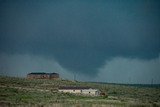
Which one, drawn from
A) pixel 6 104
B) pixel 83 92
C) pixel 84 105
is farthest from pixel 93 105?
pixel 83 92

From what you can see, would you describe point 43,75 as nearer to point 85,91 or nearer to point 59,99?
point 85,91

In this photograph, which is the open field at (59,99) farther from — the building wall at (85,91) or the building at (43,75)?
the building at (43,75)

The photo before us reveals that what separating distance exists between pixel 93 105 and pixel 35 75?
95.0 meters

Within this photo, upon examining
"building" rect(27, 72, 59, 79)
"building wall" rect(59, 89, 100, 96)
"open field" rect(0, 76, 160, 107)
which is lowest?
"open field" rect(0, 76, 160, 107)

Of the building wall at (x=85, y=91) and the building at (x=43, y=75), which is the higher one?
the building at (x=43, y=75)

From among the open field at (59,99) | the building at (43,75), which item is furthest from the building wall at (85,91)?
the building at (43,75)

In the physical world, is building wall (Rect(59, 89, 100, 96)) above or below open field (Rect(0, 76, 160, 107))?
above

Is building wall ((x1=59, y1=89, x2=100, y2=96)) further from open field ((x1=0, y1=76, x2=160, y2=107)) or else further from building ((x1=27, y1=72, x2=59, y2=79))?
building ((x1=27, y1=72, x2=59, y2=79))

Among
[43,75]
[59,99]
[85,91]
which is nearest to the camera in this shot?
[59,99]

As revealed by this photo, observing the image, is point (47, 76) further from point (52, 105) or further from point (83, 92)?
point (52, 105)

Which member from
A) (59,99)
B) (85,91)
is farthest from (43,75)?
(59,99)

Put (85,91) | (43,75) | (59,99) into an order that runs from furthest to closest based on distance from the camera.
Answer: (43,75) < (85,91) < (59,99)

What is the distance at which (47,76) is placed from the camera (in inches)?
5172

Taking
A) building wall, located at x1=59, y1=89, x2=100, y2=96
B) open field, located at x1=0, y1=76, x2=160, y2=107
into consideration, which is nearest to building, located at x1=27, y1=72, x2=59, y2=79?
building wall, located at x1=59, y1=89, x2=100, y2=96
